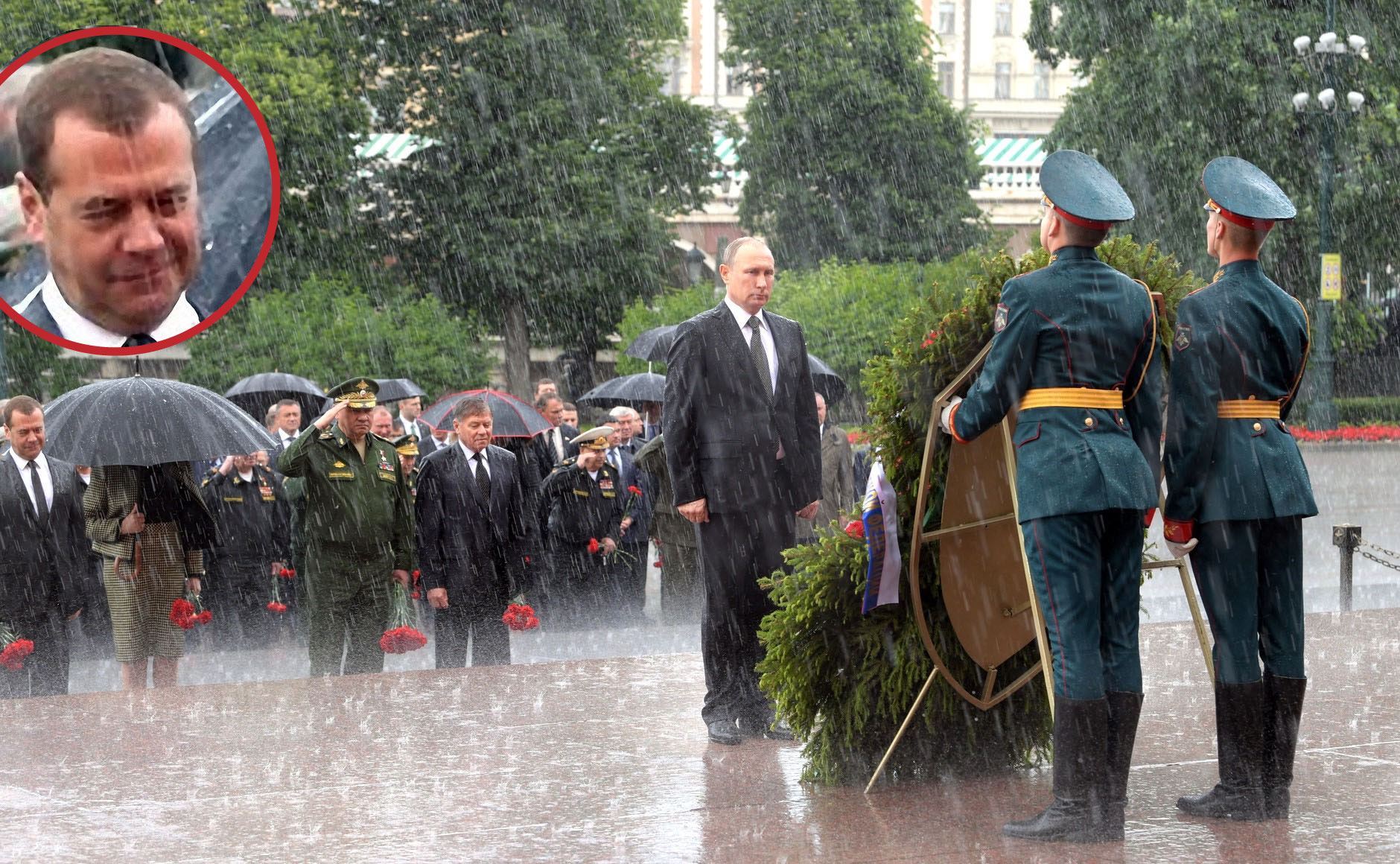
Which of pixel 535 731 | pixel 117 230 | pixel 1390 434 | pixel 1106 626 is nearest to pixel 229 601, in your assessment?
pixel 117 230

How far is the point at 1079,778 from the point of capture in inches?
203

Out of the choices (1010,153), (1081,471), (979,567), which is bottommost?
(979,567)

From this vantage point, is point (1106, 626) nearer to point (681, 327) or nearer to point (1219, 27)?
point (681, 327)

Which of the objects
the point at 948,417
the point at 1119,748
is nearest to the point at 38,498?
the point at 948,417

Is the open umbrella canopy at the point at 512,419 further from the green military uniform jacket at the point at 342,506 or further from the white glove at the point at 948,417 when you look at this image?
the white glove at the point at 948,417

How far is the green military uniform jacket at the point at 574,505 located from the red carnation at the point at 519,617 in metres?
3.77

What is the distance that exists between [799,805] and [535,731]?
167 cm

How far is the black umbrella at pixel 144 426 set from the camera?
8836mm

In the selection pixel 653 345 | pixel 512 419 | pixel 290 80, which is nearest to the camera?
pixel 512 419

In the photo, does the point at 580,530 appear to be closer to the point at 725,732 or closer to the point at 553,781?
the point at 725,732

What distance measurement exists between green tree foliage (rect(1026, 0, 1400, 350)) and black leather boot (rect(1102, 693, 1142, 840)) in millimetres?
29474

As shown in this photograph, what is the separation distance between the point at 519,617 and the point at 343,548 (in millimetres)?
1054

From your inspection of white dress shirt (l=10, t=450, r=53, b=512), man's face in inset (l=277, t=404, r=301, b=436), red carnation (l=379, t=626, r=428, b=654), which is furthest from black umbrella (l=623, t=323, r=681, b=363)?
white dress shirt (l=10, t=450, r=53, b=512)

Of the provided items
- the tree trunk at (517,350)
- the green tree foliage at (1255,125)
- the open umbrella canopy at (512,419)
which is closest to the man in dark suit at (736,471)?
the open umbrella canopy at (512,419)
